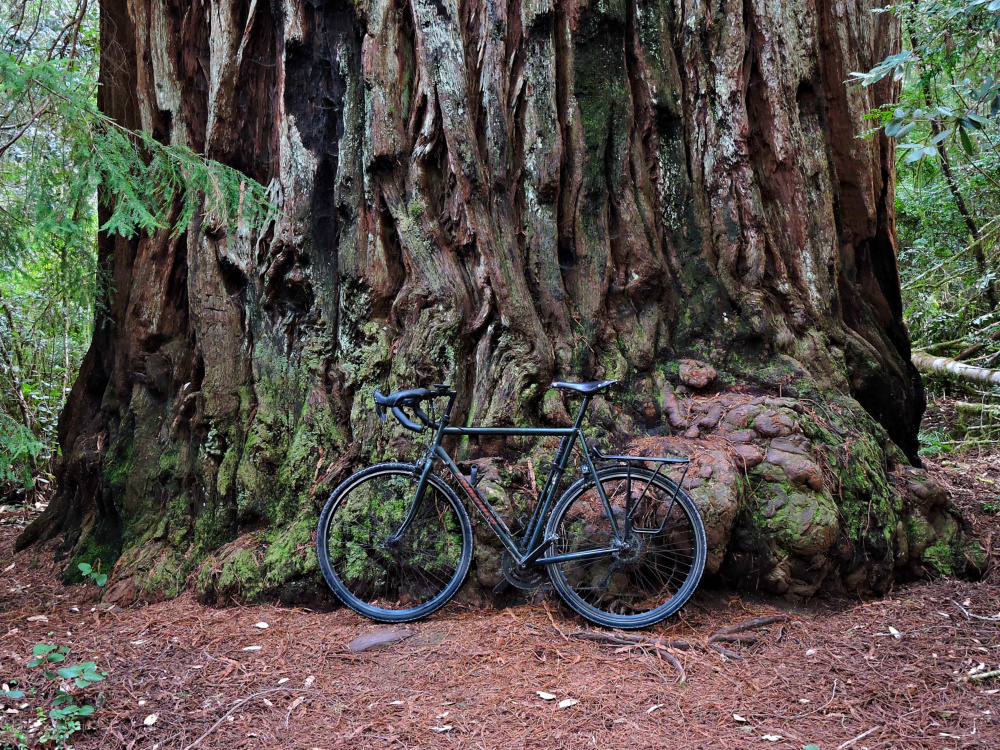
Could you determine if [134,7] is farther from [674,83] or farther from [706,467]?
[706,467]

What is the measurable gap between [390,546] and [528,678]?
3.55 feet

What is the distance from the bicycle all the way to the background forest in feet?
5.45

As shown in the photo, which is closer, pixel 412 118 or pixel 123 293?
pixel 412 118

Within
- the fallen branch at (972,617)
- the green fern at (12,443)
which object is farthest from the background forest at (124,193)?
the fallen branch at (972,617)

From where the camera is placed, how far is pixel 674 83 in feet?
14.5

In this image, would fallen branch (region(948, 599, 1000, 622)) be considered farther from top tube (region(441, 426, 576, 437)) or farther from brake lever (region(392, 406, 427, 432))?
brake lever (region(392, 406, 427, 432))

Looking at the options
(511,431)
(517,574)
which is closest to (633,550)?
(517,574)

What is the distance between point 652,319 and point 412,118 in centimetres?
187

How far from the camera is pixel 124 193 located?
133 inches

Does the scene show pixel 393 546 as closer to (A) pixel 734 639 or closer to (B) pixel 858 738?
(A) pixel 734 639

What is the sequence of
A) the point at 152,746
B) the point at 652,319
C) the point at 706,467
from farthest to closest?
the point at 652,319 < the point at 706,467 < the point at 152,746

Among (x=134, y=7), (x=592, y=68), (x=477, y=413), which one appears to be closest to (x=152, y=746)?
(x=477, y=413)

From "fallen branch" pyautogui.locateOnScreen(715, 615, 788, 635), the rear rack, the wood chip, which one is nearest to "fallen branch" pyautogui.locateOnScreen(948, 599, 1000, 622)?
"fallen branch" pyautogui.locateOnScreen(715, 615, 788, 635)

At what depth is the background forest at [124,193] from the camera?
10.7 ft
